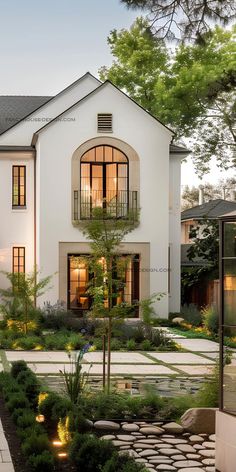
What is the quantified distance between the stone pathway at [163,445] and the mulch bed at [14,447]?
0.69 metres

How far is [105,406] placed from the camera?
974 centimetres

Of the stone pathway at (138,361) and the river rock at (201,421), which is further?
the stone pathway at (138,361)

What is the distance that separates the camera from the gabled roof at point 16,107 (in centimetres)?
2917

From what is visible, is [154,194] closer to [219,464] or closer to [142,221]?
[142,221]

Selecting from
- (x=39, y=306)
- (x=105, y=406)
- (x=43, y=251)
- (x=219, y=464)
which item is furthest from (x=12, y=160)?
(x=219, y=464)

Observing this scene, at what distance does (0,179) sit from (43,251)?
3.45 metres

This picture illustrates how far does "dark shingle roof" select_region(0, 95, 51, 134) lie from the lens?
29328 mm

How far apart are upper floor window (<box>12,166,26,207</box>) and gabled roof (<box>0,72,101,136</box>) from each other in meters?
2.09

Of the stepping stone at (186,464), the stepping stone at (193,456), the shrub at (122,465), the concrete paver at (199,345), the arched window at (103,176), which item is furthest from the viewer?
the arched window at (103,176)

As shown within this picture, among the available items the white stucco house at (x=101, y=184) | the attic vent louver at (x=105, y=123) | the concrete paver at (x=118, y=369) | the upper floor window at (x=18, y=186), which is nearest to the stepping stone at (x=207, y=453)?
the concrete paver at (x=118, y=369)

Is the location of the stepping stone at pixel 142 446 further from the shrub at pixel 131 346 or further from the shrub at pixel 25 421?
the shrub at pixel 131 346

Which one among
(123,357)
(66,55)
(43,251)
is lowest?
(123,357)

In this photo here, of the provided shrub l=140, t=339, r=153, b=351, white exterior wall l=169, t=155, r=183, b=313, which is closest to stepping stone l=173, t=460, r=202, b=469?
shrub l=140, t=339, r=153, b=351

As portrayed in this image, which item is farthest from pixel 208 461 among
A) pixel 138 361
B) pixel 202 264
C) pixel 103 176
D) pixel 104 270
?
pixel 202 264
